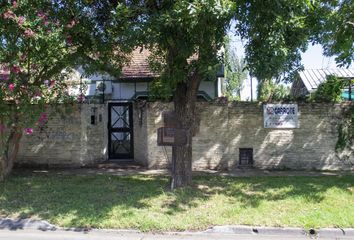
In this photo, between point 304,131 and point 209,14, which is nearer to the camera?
point 209,14

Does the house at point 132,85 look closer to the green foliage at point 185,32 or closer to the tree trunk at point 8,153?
the tree trunk at point 8,153

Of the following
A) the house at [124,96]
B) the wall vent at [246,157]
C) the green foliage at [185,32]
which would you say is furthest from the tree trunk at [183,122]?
the house at [124,96]

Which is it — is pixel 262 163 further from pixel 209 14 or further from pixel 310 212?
pixel 209 14

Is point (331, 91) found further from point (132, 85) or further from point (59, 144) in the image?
point (59, 144)

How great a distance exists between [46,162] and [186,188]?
6.49 meters

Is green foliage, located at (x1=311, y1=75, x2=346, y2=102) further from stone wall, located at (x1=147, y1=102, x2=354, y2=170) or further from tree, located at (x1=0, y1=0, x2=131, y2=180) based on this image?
tree, located at (x1=0, y1=0, x2=131, y2=180)

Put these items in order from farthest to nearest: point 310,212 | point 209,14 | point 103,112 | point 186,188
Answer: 1. point 103,112
2. point 186,188
3. point 310,212
4. point 209,14

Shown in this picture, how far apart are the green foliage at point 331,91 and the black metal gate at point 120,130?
6776 mm

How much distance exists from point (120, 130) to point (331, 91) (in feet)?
25.3

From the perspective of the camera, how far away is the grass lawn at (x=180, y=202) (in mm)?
7914

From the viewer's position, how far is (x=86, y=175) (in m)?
12.6

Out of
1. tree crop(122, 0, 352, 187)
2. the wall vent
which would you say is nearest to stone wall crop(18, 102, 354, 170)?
the wall vent

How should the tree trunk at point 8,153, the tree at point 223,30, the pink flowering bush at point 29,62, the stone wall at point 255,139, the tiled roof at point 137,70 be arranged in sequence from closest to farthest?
the tree at point 223,30 < the pink flowering bush at point 29,62 < the tree trunk at point 8,153 < the stone wall at point 255,139 < the tiled roof at point 137,70

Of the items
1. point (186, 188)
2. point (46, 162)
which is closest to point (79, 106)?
point (46, 162)
